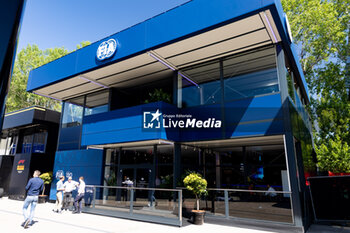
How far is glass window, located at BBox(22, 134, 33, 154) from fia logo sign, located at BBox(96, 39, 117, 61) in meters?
12.3

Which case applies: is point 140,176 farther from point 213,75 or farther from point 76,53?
point 76,53

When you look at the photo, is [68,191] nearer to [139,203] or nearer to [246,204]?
[139,203]

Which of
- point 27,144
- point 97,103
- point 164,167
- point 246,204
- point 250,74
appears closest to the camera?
point 246,204

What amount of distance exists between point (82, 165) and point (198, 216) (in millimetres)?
8974

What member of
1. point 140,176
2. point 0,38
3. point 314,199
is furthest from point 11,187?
point 0,38

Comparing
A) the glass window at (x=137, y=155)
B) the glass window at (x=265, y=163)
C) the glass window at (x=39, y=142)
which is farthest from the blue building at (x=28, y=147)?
the glass window at (x=265, y=163)

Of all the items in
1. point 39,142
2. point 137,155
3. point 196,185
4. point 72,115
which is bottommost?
point 196,185

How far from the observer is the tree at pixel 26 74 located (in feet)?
103

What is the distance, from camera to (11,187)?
1827 centimetres

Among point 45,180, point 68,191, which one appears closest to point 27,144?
point 45,180

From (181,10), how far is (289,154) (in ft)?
23.2

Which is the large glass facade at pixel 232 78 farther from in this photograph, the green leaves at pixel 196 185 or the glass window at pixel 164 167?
the green leaves at pixel 196 185

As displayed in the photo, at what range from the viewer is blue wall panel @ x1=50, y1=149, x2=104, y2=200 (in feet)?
46.1

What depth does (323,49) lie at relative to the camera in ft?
79.8
